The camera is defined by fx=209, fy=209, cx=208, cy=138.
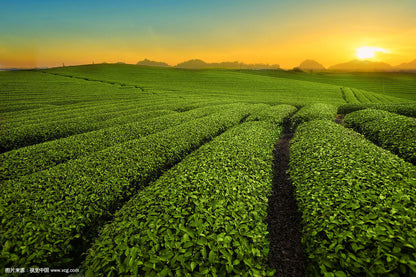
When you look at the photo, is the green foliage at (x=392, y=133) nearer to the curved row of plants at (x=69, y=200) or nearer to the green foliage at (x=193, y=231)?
the green foliage at (x=193, y=231)

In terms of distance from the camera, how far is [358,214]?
19.7ft

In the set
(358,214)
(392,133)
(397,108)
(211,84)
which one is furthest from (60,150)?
(211,84)

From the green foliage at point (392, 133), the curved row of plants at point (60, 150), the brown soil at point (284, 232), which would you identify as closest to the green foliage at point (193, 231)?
the brown soil at point (284, 232)

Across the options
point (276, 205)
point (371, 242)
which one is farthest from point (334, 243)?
point (276, 205)

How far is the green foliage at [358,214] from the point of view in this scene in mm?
4707

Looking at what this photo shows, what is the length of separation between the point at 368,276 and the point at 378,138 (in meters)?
15.6

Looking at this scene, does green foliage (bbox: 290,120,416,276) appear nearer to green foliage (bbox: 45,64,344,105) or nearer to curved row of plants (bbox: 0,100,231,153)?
curved row of plants (bbox: 0,100,231,153)

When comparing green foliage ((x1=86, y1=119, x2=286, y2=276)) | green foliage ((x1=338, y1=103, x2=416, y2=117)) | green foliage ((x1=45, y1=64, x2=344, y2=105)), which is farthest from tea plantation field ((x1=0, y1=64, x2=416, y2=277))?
green foliage ((x1=45, y1=64, x2=344, y2=105))

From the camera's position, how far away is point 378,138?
16.2m

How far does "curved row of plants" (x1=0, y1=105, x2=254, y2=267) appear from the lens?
5945mm

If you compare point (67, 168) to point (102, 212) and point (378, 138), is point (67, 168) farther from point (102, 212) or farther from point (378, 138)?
point (378, 138)

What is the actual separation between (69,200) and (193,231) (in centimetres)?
523

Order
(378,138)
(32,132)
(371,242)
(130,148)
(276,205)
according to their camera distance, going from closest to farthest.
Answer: (371,242) → (276,205) → (130,148) → (378,138) → (32,132)

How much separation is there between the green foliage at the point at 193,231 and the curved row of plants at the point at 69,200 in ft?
3.41
